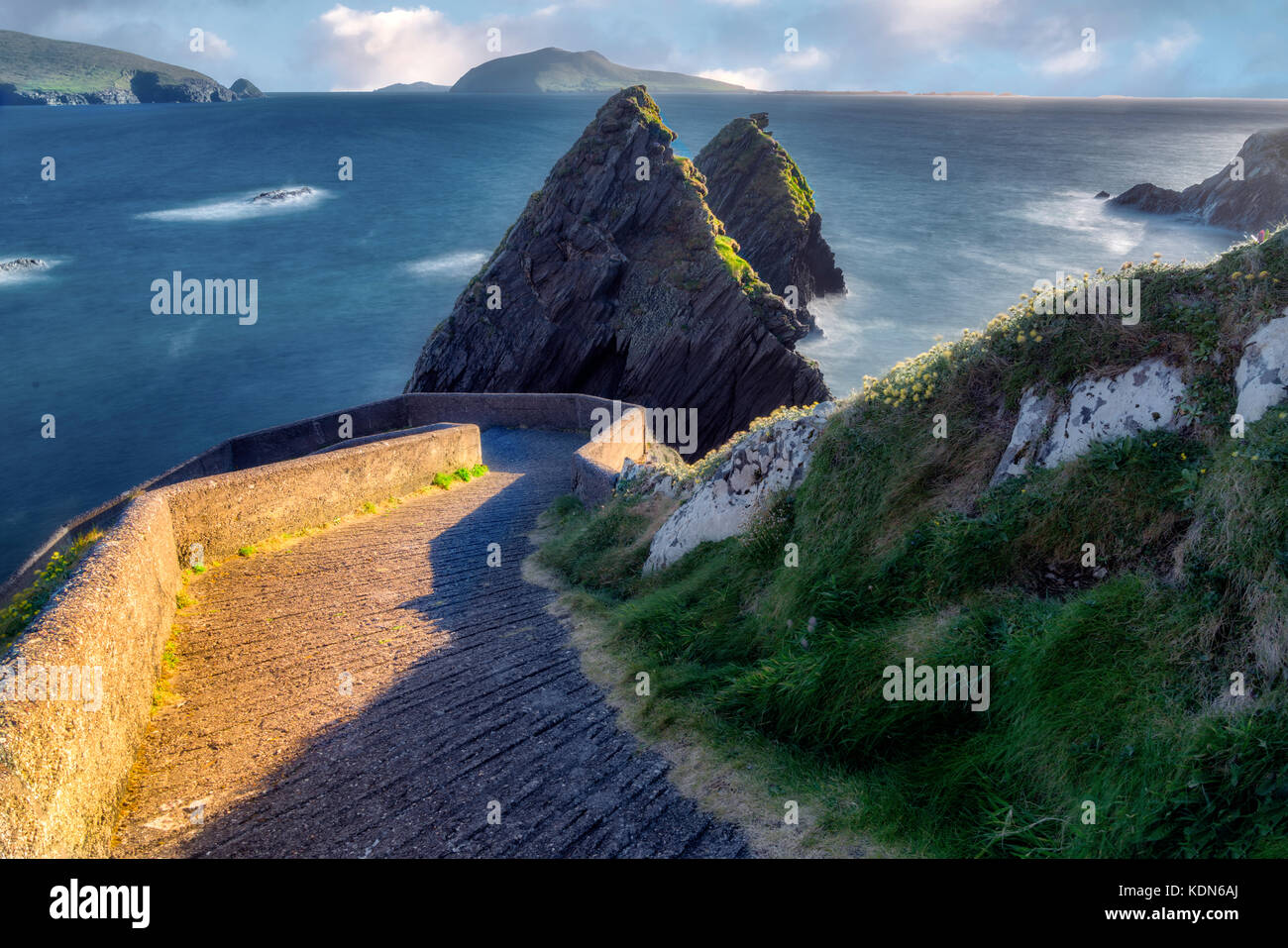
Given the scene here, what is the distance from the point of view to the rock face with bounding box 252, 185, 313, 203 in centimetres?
8838

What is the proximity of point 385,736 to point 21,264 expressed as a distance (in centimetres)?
7707

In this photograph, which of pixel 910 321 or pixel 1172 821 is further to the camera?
pixel 910 321

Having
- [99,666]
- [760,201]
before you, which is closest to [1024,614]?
[99,666]

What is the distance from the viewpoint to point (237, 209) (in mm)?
85000

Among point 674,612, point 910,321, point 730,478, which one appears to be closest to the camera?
point 674,612

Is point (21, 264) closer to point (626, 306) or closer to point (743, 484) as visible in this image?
point (626, 306)

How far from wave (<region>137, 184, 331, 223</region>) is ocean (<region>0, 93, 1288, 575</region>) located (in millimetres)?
430

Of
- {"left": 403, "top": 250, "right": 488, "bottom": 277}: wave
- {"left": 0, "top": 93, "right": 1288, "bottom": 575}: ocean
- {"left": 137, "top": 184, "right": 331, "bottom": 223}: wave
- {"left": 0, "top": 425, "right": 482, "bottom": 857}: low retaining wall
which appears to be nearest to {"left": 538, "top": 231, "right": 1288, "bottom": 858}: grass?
{"left": 0, "top": 425, "right": 482, "bottom": 857}: low retaining wall

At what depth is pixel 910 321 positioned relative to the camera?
6369 centimetres

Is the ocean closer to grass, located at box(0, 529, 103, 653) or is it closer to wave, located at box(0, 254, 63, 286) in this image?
wave, located at box(0, 254, 63, 286)

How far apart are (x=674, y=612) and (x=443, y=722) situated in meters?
2.16

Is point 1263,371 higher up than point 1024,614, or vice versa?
point 1263,371
